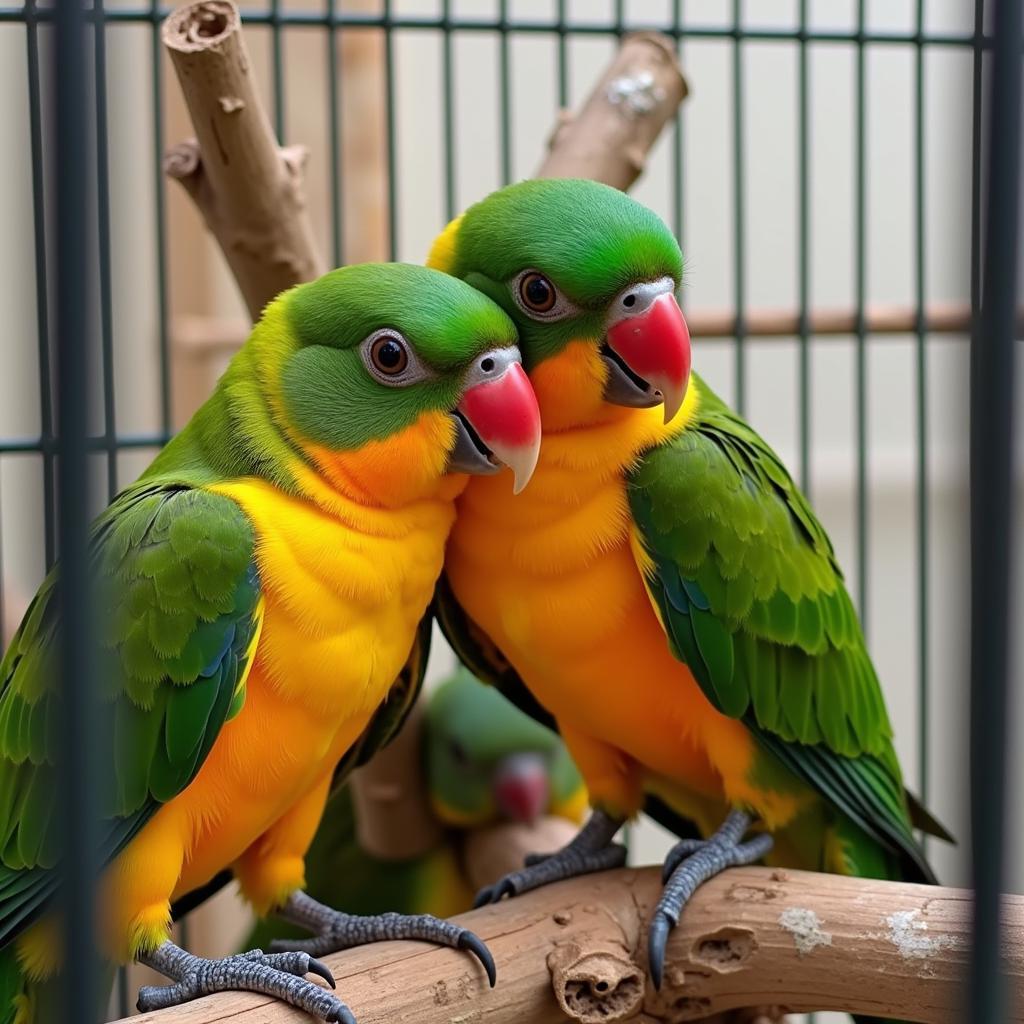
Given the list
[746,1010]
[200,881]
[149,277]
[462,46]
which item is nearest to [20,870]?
[200,881]

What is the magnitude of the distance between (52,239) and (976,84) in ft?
1.52

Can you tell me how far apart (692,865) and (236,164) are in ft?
2.90

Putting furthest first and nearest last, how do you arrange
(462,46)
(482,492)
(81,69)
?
(462,46), (482,492), (81,69)

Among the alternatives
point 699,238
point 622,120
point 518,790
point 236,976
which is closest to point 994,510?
point 236,976

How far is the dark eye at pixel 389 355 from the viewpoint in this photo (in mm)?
1148

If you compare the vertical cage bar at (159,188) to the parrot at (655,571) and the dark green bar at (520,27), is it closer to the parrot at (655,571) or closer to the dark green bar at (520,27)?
the dark green bar at (520,27)

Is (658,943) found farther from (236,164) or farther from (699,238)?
(699,238)

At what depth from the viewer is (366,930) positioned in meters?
1.26

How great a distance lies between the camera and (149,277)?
347 centimetres

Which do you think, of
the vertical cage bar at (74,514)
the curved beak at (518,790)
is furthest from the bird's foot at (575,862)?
the vertical cage bar at (74,514)

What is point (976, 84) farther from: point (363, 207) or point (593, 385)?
point (363, 207)

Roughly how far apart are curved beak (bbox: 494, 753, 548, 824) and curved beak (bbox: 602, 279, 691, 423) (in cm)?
95

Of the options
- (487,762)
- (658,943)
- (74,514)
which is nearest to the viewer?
(74,514)

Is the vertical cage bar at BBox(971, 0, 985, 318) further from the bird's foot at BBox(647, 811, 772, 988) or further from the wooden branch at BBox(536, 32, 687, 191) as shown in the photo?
the wooden branch at BBox(536, 32, 687, 191)
